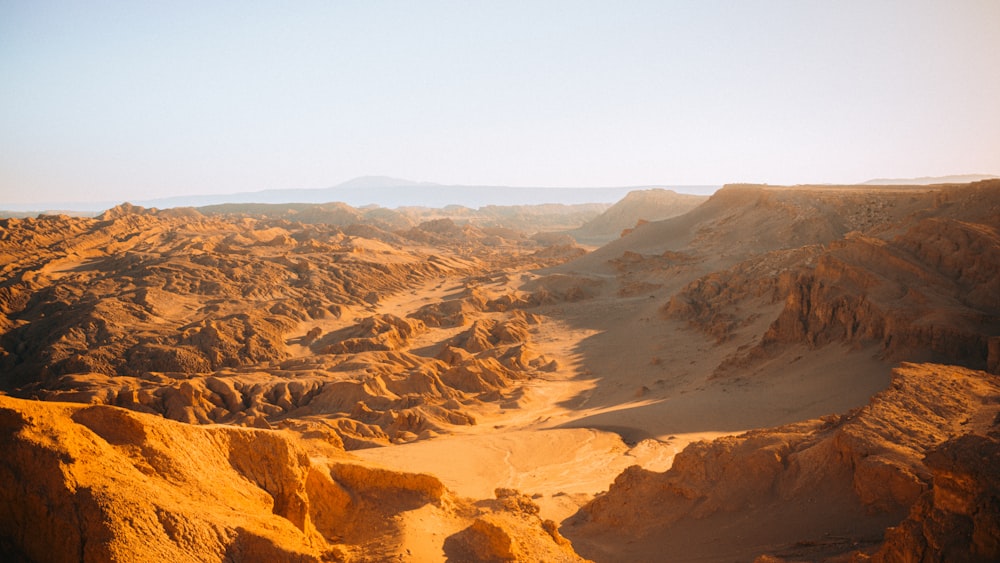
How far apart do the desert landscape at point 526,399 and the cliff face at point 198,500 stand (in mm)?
19

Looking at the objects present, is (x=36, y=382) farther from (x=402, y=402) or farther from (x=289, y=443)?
(x=289, y=443)

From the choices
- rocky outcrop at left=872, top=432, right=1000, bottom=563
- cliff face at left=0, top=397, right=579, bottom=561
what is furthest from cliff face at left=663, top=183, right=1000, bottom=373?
cliff face at left=0, top=397, right=579, bottom=561

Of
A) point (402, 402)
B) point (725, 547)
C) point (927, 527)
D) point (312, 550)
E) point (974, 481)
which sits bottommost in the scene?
point (402, 402)

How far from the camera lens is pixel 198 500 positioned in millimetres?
4582

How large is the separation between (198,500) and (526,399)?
42.1 ft

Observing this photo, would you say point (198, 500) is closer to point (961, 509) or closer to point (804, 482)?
point (961, 509)

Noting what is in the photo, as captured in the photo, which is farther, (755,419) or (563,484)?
(755,419)

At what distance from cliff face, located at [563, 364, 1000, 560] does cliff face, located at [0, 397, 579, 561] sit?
174 cm

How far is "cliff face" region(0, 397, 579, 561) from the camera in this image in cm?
387

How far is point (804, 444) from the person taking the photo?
770cm

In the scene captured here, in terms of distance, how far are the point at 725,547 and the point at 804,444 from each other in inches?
72.4

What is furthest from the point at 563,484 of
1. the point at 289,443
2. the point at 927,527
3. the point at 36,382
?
the point at 36,382

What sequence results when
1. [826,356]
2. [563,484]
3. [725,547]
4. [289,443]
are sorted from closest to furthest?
[289,443] → [725,547] → [563,484] → [826,356]

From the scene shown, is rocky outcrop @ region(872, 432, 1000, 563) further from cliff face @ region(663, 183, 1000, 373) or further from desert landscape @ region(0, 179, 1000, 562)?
cliff face @ region(663, 183, 1000, 373)
